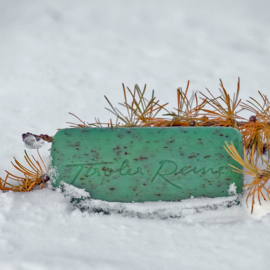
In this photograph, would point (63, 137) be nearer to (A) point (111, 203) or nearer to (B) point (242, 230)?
(A) point (111, 203)

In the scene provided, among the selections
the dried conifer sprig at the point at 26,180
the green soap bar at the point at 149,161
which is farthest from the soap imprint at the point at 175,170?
the dried conifer sprig at the point at 26,180

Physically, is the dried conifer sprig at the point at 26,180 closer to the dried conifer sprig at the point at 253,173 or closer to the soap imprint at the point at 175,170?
the soap imprint at the point at 175,170

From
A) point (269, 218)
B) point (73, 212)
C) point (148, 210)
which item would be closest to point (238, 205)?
point (269, 218)

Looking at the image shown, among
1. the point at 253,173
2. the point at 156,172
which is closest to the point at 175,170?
the point at 156,172

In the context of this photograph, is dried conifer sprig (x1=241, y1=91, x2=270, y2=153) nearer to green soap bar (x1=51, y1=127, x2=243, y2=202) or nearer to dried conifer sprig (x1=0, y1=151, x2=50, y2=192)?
green soap bar (x1=51, y1=127, x2=243, y2=202)

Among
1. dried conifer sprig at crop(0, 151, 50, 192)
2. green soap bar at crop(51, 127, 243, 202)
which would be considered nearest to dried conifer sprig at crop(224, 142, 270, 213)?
green soap bar at crop(51, 127, 243, 202)

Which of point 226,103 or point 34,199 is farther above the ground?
point 226,103

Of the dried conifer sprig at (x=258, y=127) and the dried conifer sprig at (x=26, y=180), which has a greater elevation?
the dried conifer sprig at (x=258, y=127)

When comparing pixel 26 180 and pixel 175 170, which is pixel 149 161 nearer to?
pixel 175 170
